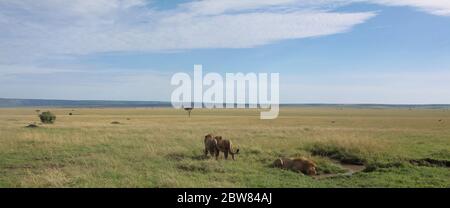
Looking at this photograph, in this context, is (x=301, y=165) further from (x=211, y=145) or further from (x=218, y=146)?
(x=211, y=145)

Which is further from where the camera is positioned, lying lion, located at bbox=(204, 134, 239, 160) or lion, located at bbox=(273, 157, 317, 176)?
lying lion, located at bbox=(204, 134, 239, 160)

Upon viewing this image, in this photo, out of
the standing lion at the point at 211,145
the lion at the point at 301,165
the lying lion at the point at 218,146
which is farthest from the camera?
the standing lion at the point at 211,145

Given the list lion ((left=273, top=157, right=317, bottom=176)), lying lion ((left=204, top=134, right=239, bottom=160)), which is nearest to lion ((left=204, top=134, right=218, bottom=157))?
lying lion ((left=204, top=134, right=239, bottom=160))

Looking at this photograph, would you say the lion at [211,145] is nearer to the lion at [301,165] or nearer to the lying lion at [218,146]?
the lying lion at [218,146]

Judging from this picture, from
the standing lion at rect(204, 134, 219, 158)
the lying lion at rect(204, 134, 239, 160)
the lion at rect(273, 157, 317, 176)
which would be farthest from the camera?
the standing lion at rect(204, 134, 219, 158)

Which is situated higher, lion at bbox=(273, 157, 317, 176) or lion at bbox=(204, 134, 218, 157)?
lion at bbox=(204, 134, 218, 157)

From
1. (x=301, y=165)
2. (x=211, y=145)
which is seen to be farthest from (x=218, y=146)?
(x=301, y=165)

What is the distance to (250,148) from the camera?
17.6 m

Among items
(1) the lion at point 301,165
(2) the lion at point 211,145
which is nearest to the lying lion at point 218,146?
(2) the lion at point 211,145

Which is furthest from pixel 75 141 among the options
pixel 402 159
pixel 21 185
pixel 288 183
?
pixel 402 159

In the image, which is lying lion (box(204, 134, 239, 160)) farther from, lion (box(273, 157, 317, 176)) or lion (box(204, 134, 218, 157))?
lion (box(273, 157, 317, 176))
